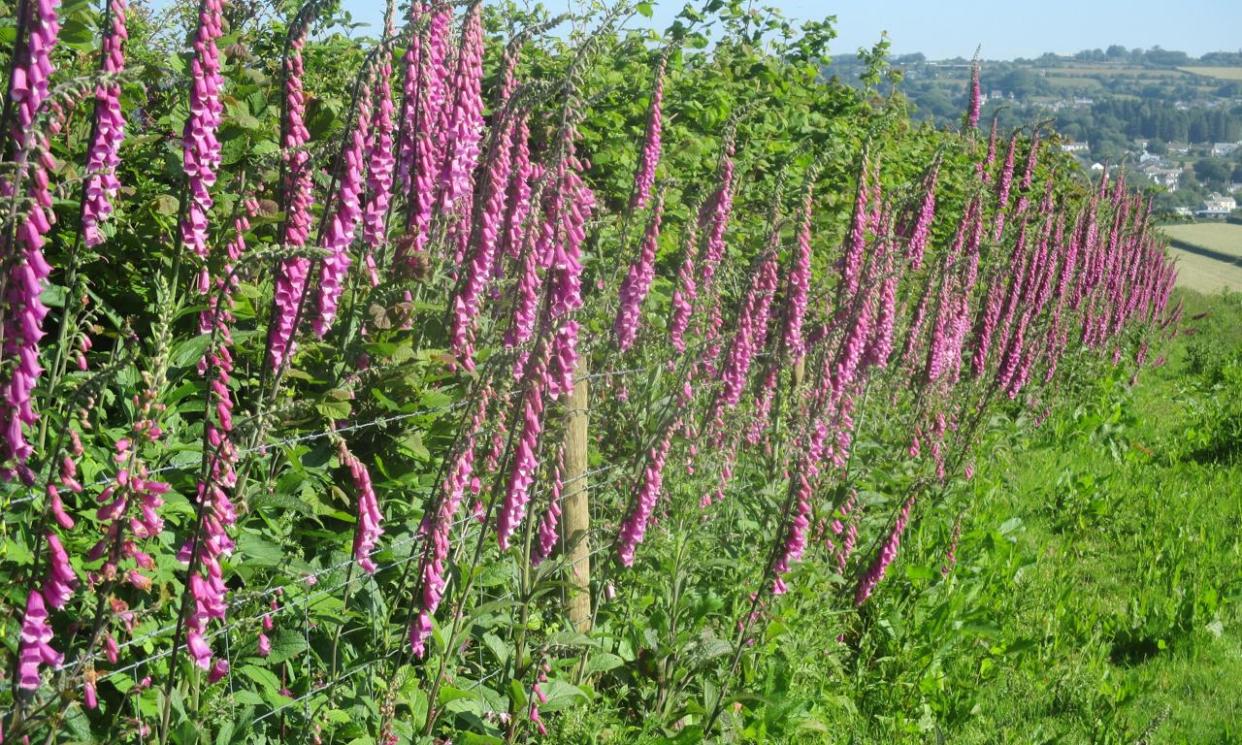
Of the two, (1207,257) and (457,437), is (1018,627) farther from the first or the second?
(1207,257)

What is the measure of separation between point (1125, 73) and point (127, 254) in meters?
175

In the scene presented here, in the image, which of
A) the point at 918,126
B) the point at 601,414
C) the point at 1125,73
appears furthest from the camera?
the point at 1125,73

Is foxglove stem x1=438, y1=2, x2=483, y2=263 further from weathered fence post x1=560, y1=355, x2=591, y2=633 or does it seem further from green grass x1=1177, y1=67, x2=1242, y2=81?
green grass x1=1177, y1=67, x2=1242, y2=81

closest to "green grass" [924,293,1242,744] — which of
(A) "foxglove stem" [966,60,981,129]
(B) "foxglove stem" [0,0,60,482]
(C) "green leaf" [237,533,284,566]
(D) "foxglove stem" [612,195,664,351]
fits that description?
(D) "foxglove stem" [612,195,664,351]

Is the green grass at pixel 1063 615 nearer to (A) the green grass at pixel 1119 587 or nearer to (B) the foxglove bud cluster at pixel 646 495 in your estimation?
(A) the green grass at pixel 1119 587

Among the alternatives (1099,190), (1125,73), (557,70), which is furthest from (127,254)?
(1125,73)

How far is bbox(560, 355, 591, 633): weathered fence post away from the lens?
4602mm

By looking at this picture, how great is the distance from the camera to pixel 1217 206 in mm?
62688

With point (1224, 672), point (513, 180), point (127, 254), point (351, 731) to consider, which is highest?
point (513, 180)

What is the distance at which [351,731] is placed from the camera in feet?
11.7

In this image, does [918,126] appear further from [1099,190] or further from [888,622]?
[888,622]

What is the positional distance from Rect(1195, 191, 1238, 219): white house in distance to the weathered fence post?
194ft

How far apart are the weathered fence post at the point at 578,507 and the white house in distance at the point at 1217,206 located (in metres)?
59.1

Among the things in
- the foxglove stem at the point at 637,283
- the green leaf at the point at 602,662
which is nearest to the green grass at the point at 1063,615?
the green leaf at the point at 602,662
